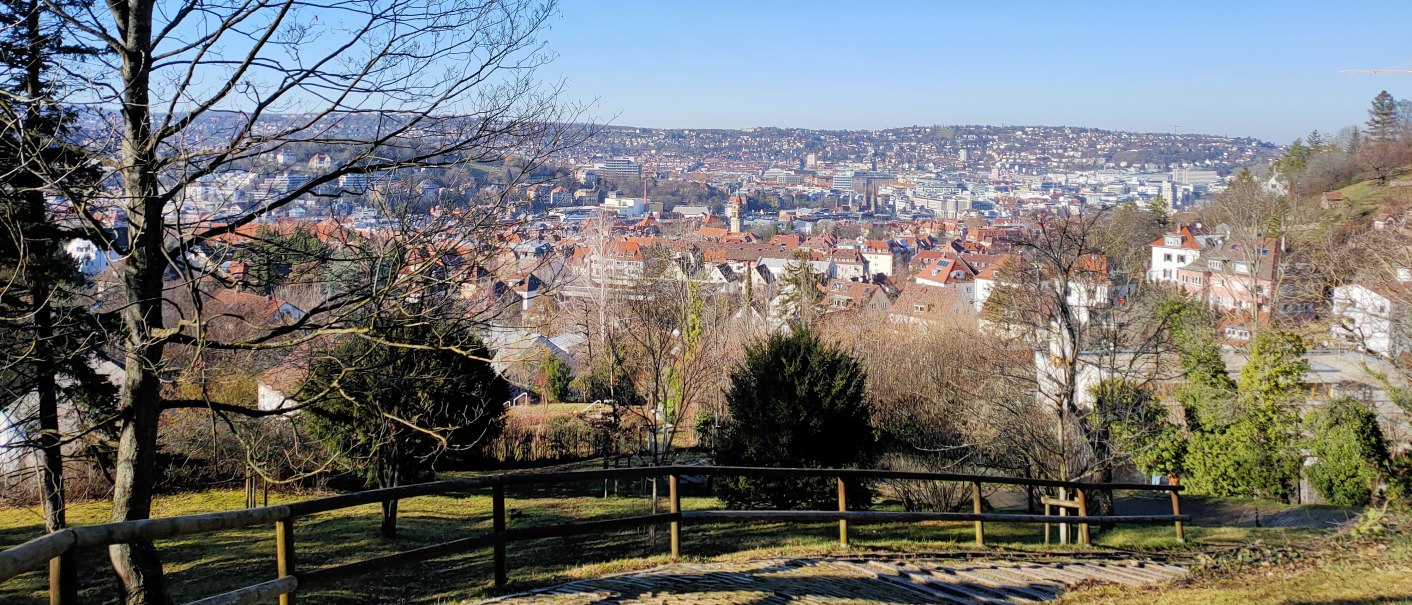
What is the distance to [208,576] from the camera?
12.4 meters

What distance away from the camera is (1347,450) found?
20.0 metres

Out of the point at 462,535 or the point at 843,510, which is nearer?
the point at 843,510

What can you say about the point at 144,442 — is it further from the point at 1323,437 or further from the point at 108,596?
the point at 1323,437

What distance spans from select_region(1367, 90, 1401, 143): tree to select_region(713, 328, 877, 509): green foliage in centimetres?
8780

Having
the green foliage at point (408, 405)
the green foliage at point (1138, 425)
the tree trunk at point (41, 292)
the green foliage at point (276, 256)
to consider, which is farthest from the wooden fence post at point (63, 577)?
the green foliage at point (1138, 425)

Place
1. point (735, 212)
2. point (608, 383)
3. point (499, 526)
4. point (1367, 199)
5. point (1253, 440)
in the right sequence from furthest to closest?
1. point (735, 212)
2. point (1367, 199)
3. point (608, 383)
4. point (1253, 440)
5. point (499, 526)

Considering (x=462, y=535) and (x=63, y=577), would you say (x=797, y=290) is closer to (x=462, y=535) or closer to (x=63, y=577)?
(x=462, y=535)

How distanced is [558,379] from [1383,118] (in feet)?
288

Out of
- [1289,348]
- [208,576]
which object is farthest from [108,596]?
[1289,348]

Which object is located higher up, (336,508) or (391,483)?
(336,508)

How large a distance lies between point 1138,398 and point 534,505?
13243 millimetres

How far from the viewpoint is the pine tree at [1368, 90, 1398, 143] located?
86.4 m

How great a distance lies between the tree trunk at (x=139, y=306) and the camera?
19.4 ft

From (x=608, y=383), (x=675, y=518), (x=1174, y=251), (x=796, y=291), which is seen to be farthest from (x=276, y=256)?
(x=1174, y=251)
